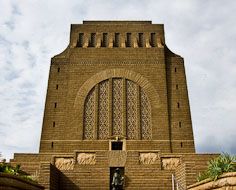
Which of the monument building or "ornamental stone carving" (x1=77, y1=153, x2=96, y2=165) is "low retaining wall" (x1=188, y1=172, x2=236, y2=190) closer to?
"ornamental stone carving" (x1=77, y1=153, x2=96, y2=165)

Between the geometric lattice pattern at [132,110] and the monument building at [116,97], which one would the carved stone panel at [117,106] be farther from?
the geometric lattice pattern at [132,110]

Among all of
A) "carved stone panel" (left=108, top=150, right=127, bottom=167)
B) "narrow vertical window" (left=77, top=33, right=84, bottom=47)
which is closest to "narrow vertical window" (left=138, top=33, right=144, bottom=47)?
"narrow vertical window" (left=77, top=33, right=84, bottom=47)

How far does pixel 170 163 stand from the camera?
61.4 feet

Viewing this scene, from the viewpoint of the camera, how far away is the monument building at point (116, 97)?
24906mm

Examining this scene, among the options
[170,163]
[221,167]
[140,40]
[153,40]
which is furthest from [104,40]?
[221,167]

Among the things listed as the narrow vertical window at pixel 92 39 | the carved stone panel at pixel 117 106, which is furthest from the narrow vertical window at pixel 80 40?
the carved stone panel at pixel 117 106

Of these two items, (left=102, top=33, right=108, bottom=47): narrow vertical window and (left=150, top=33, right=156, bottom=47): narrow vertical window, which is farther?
(left=150, top=33, right=156, bottom=47): narrow vertical window

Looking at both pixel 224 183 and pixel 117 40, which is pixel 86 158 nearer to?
pixel 224 183

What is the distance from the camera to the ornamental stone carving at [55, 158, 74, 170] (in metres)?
19.0

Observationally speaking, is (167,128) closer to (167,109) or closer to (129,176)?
(167,109)

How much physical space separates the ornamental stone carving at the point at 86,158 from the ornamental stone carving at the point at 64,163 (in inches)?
28.1

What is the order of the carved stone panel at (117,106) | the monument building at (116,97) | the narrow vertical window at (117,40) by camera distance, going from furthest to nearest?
the narrow vertical window at (117,40)
the carved stone panel at (117,106)
the monument building at (116,97)

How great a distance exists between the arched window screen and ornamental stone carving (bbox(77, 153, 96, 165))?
6485 mm

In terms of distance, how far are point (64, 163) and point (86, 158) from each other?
158cm
